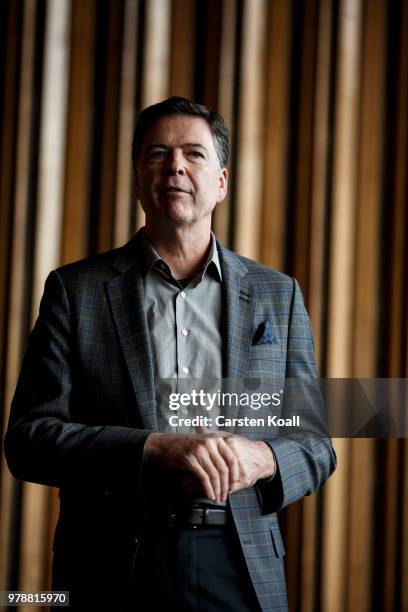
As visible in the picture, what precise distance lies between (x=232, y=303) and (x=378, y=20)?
1.34 meters

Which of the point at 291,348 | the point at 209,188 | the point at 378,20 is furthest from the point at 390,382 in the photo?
Result: the point at 378,20

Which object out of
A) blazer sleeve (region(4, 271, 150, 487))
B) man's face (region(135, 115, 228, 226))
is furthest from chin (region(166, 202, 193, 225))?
blazer sleeve (region(4, 271, 150, 487))

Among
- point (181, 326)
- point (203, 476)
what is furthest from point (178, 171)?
point (203, 476)

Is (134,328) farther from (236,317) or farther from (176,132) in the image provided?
(176,132)

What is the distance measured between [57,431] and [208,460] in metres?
0.31

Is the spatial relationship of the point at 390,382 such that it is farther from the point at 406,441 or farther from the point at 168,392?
the point at 168,392

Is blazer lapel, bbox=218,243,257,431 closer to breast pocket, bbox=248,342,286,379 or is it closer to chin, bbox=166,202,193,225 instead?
breast pocket, bbox=248,342,286,379

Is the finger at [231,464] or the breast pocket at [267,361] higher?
the breast pocket at [267,361]

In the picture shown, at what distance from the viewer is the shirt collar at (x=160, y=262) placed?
5.48ft

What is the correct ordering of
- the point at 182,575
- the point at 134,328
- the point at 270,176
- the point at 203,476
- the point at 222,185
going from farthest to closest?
the point at 270,176 < the point at 222,185 < the point at 134,328 < the point at 182,575 < the point at 203,476

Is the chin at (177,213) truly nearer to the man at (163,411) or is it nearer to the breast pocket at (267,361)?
the man at (163,411)

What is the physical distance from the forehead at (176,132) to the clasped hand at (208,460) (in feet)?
2.16

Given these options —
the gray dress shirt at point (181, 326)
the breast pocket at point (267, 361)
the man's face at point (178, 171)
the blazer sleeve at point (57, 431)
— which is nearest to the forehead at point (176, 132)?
the man's face at point (178, 171)

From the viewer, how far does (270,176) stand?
2.42 metres
